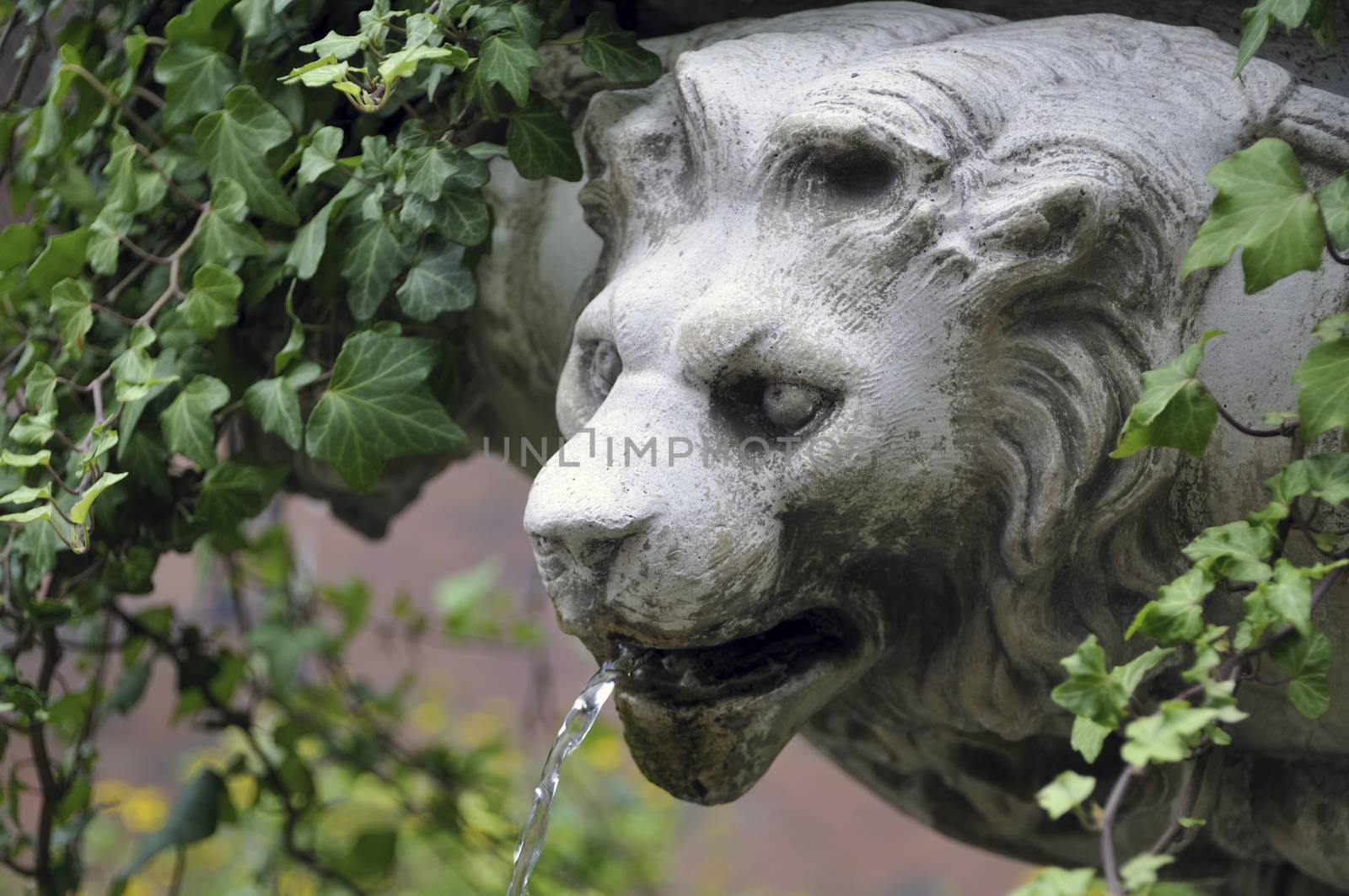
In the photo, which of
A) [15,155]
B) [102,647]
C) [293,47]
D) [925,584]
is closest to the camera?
[925,584]

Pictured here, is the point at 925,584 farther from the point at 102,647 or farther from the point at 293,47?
the point at 102,647

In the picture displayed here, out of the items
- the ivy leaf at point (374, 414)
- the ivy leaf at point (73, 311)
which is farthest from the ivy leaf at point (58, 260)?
the ivy leaf at point (374, 414)

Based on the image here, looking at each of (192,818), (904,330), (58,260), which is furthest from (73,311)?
(904,330)

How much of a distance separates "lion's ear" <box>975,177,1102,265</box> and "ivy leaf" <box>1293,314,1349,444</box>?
0.14 m

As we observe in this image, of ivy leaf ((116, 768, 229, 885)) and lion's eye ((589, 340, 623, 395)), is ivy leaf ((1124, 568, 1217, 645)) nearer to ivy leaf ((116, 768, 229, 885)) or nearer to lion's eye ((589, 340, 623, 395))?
lion's eye ((589, 340, 623, 395))

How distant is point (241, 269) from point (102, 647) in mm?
500

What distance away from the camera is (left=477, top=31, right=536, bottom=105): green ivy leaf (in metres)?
1.00

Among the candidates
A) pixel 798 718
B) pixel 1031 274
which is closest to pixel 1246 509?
pixel 1031 274

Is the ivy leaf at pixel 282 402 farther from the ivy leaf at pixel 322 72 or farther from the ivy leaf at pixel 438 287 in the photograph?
the ivy leaf at pixel 322 72

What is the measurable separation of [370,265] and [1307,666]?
2.20 ft

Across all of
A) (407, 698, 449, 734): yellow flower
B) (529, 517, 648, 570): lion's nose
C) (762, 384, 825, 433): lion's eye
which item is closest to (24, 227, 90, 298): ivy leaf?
(529, 517, 648, 570): lion's nose

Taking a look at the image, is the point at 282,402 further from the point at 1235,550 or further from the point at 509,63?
the point at 1235,550

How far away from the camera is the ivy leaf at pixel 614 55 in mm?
1043

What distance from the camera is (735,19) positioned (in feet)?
3.76
